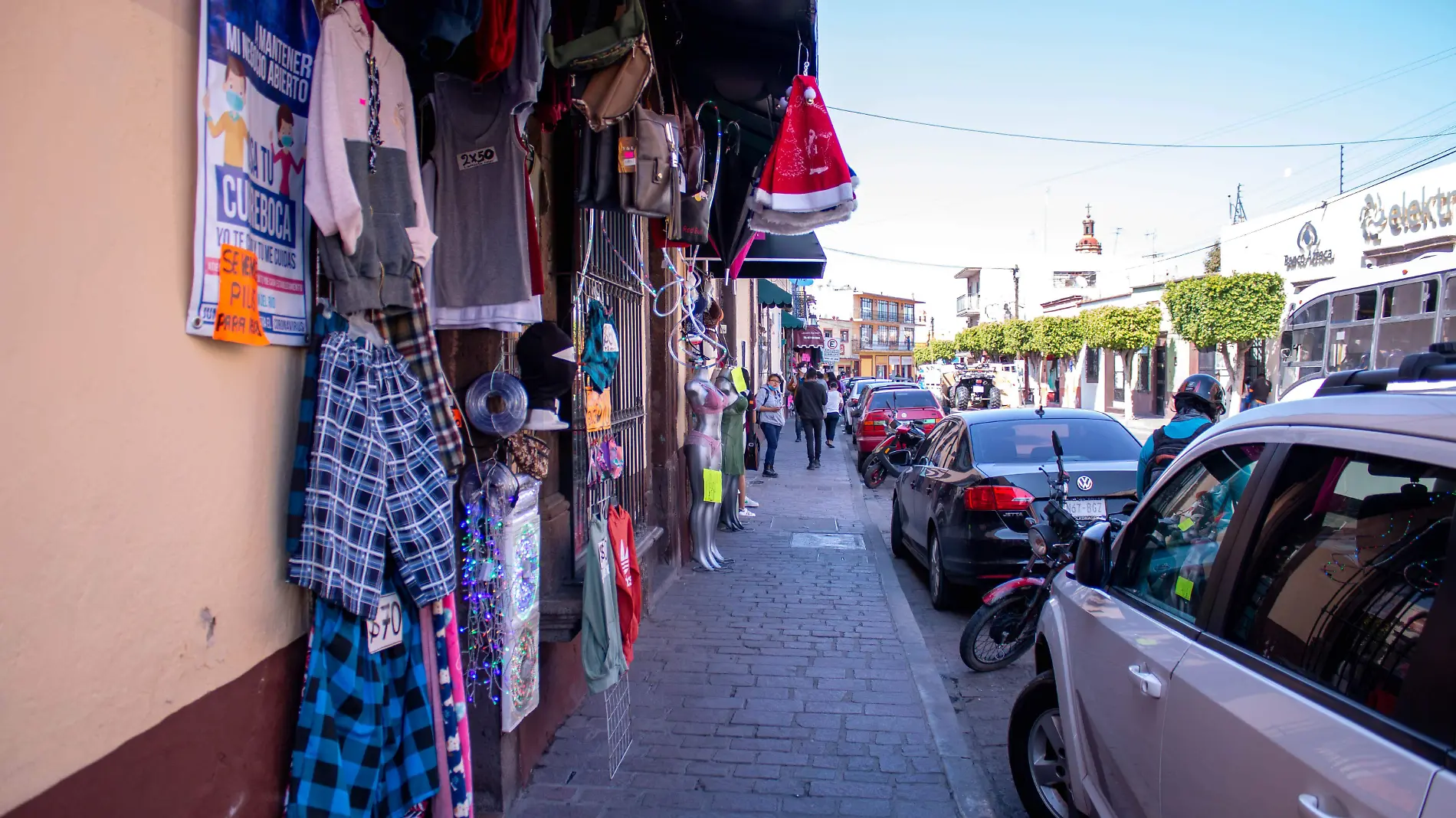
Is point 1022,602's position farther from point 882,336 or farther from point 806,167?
point 882,336

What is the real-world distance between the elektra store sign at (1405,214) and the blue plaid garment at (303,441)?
25.0m

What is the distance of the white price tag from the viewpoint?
2875mm

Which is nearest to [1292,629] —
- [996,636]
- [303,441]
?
[303,441]

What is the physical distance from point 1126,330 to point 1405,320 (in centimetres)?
2755

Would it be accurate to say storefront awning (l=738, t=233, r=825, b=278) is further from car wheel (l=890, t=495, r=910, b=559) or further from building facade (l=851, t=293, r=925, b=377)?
building facade (l=851, t=293, r=925, b=377)

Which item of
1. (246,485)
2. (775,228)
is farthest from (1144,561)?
(775,228)

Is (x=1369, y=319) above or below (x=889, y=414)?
above

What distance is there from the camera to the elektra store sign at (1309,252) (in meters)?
25.5

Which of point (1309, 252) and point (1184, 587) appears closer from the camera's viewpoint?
point (1184, 587)

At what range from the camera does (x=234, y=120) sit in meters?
2.40

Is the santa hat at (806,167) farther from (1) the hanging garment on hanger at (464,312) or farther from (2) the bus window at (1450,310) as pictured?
(2) the bus window at (1450,310)

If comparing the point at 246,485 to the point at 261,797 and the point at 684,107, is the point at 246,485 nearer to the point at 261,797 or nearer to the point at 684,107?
the point at 261,797

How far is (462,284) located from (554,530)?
4.83 ft

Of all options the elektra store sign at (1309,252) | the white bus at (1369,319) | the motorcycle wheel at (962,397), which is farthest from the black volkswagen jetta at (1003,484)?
the motorcycle wheel at (962,397)
